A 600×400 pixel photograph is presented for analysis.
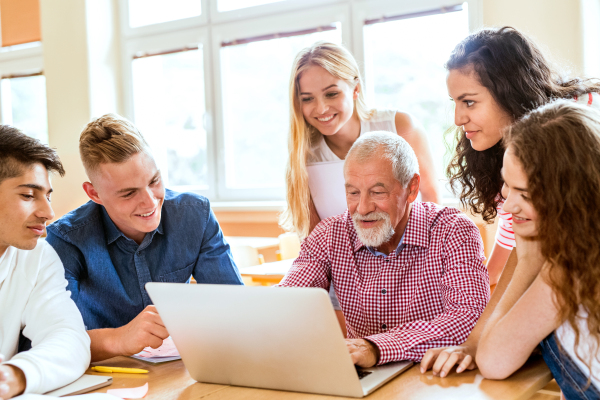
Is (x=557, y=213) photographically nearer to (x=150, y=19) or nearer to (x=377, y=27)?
(x=377, y=27)

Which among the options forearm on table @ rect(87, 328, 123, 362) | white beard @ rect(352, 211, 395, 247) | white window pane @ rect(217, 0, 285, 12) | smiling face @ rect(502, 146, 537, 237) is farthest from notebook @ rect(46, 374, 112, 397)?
white window pane @ rect(217, 0, 285, 12)

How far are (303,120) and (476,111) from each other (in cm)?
83

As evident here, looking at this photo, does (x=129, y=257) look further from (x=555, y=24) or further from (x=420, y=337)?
(x=555, y=24)

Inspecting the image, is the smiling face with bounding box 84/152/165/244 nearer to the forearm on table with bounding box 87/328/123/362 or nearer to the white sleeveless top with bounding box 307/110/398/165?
the forearm on table with bounding box 87/328/123/362

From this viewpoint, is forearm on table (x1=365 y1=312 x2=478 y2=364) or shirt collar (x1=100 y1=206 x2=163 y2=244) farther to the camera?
shirt collar (x1=100 y1=206 x2=163 y2=244)

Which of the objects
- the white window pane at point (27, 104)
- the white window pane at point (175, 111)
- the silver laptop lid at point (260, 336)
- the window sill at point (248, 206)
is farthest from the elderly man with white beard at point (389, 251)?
the white window pane at point (27, 104)

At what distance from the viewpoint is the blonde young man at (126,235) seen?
1.64 m

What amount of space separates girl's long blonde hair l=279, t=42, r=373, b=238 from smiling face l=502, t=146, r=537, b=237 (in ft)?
3.93

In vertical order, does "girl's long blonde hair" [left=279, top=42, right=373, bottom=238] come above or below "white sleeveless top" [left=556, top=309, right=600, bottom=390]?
above

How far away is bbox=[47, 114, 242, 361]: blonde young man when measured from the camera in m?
1.64

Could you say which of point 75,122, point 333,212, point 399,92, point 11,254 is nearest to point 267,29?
point 399,92

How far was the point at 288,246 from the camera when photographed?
3.43m

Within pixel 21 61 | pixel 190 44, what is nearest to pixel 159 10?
pixel 190 44

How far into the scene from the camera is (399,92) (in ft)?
13.7
